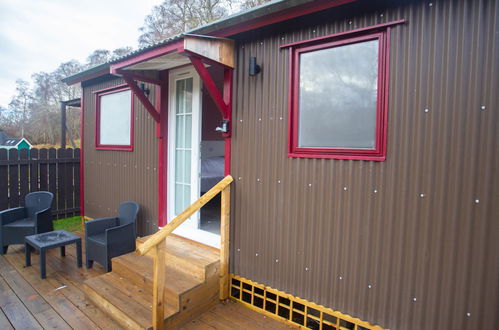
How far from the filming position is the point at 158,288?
2.31 metres

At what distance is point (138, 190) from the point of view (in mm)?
4449

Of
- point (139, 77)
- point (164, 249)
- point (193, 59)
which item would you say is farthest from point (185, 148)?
point (164, 249)

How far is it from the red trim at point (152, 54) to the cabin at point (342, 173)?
0.05 feet

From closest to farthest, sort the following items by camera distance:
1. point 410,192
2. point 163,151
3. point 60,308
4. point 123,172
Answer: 1. point 410,192
2. point 60,308
3. point 163,151
4. point 123,172

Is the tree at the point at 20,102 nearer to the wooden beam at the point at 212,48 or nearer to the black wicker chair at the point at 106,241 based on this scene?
the black wicker chair at the point at 106,241

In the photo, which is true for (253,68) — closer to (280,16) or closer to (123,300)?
(280,16)

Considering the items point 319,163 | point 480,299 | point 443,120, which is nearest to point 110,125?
point 319,163

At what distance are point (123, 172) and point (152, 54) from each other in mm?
2417

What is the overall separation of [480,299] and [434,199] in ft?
2.16

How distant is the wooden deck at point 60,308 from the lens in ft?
8.38

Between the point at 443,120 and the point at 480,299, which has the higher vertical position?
the point at 443,120

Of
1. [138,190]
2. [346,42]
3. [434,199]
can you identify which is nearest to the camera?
[434,199]

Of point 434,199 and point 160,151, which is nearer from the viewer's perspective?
point 434,199

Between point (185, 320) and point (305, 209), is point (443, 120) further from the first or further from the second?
point (185, 320)
